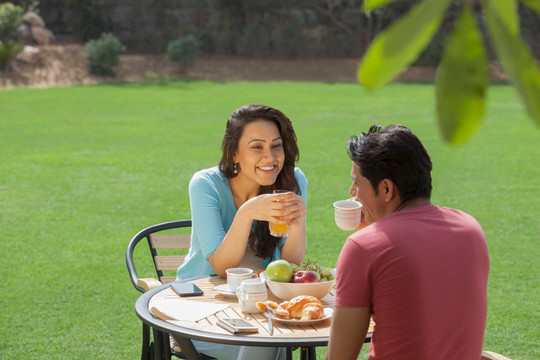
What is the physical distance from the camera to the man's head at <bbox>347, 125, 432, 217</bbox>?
2.55m

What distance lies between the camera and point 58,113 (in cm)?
2073

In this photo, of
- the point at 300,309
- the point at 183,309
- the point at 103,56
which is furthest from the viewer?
the point at 103,56

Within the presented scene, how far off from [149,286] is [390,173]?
5.98ft

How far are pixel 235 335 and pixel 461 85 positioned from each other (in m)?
2.30

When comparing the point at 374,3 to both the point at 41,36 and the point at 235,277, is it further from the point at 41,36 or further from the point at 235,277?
the point at 41,36

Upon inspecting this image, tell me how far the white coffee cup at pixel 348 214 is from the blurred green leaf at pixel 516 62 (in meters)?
2.73

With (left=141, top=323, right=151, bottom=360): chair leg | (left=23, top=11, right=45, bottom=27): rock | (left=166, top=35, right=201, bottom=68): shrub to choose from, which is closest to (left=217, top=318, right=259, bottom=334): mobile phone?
(left=141, top=323, right=151, bottom=360): chair leg

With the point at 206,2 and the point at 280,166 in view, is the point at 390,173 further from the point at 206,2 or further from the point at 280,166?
the point at 206,2

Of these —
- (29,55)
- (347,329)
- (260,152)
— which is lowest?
(29,55)

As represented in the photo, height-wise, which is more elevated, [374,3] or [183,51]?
[374,3]

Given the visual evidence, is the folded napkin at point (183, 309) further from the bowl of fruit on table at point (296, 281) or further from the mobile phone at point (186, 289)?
the bowl of fruit on table at point (296, 281)

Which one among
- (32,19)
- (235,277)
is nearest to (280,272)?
(235,277)

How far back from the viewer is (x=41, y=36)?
3441 centimetres

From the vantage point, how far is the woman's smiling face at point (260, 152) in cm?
389
